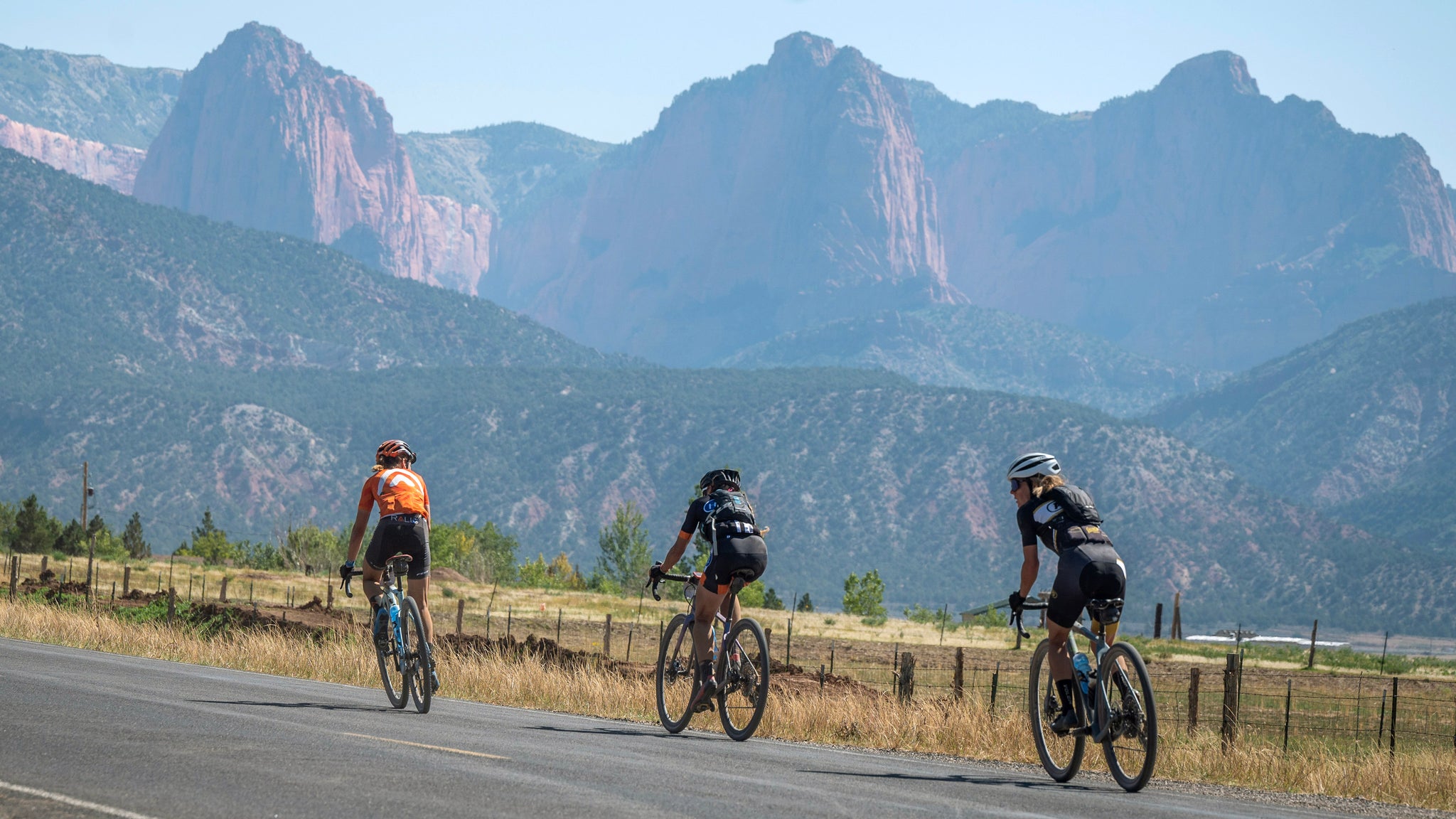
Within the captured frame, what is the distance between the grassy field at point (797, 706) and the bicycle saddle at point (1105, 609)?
2.26m

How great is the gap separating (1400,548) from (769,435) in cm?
6144

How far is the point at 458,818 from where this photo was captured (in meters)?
7.65

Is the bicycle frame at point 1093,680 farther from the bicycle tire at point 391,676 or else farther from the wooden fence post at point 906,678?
the wooden fence post at point 906,678

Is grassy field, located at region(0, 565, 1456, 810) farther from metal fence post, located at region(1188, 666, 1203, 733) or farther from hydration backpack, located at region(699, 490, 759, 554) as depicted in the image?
metal fence post, located at region(1188, 666, 1203, 733)

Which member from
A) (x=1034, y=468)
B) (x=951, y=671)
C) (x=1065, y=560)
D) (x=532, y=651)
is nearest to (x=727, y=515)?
(x=1034, y=468)

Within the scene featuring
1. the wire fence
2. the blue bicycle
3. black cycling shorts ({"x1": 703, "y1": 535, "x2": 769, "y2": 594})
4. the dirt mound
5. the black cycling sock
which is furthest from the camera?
the wire fence

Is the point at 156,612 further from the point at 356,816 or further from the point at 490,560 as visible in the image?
the point at 490,560

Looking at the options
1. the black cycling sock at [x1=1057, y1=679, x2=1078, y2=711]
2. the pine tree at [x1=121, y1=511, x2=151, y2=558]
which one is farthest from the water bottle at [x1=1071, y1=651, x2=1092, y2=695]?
the pine tree at [x1=121, y1=511, x2=151, y2=558]

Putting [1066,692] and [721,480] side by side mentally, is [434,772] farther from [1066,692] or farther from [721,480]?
[1066,692]

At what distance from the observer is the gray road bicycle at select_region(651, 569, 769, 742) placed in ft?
40.1

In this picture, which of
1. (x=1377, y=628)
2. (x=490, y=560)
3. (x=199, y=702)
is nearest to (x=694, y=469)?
(x=490, y=560)

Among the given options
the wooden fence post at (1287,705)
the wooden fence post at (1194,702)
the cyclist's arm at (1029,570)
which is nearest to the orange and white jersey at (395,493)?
the cyclist's arm at (1029,570)

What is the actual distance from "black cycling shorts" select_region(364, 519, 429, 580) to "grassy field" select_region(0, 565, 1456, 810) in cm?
290

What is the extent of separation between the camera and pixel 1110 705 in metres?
9.98
